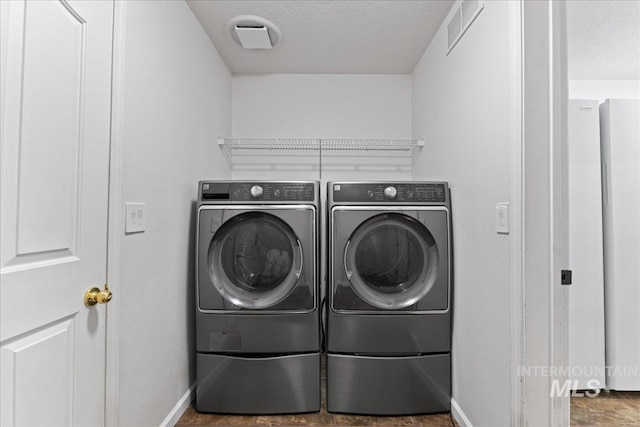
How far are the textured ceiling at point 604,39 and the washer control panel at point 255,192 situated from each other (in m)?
1.86

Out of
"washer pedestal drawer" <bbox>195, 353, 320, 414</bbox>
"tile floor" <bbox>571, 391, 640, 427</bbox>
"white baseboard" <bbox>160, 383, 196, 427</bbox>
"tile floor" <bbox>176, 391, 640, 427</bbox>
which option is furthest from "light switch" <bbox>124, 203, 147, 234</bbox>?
"tile floor" <bbox>571, 391, 640, 427</bbox>

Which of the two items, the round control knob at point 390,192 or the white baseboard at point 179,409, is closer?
the white baseboard at point 179,409

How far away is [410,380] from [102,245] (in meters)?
1.62

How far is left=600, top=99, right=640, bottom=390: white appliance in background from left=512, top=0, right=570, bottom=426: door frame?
1.33m

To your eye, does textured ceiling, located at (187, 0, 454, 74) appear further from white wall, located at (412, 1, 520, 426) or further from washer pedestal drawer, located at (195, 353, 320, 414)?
washer pedestal drawer, located at (195, 353, 320, 414)

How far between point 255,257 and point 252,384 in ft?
2.28

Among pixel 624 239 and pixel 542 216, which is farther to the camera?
pixel 624 239

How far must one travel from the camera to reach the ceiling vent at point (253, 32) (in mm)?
1981

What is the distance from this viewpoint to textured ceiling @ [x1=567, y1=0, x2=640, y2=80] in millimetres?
1810

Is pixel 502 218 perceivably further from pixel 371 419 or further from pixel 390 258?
pixel 371 419

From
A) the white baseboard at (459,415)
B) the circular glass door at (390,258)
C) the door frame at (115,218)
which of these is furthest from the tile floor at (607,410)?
the door frame at (115,218)

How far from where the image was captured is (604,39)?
206 cm

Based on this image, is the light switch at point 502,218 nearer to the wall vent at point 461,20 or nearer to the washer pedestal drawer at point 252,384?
the wall vent at point 461,20

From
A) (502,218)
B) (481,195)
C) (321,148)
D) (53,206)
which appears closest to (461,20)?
(481,195)
